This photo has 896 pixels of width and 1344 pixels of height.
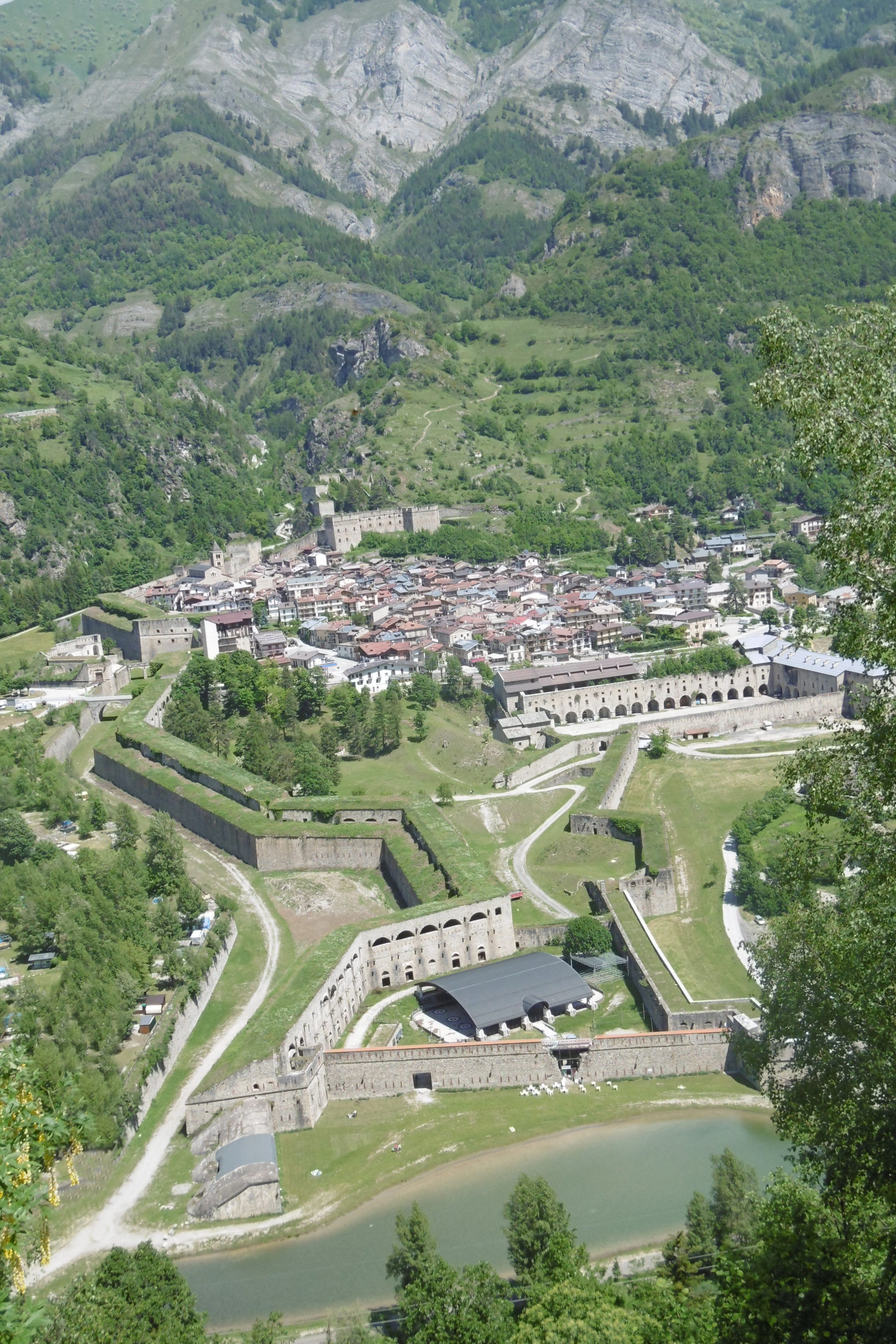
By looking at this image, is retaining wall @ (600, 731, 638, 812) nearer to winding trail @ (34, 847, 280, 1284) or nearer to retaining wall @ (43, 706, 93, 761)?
winding trail @ (34, 847, 280, 1284)

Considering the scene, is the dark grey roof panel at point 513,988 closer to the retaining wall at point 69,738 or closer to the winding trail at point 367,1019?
the winding trail at point 367,1019

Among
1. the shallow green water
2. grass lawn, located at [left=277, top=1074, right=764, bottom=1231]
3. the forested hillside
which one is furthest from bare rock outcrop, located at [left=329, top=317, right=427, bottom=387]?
the shallow green water

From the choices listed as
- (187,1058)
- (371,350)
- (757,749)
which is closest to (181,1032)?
(187,1058)

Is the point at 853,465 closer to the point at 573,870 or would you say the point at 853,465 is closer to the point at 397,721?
the point at 573,870

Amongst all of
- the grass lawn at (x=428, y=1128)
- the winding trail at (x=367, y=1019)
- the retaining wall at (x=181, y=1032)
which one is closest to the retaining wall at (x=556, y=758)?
the winding trail at (x=367, y=1019)

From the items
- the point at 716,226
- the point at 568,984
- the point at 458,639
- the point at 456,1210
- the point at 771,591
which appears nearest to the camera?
the point at 456,1210

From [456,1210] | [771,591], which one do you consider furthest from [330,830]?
[771,591]
